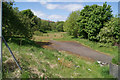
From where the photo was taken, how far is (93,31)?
13.1m

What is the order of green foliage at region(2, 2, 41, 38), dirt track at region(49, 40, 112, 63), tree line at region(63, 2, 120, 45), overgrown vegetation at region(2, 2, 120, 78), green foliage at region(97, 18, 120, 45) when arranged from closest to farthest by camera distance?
overgrown vegetation at region(2, 2, 120, 78)
green foliage at region(2, 2, 41, 38)
dirt track at region(49, 40, 112, 63)
green foliage at region(97, 18, 120, 45)
tree line at region(63, 2, 120, 45)

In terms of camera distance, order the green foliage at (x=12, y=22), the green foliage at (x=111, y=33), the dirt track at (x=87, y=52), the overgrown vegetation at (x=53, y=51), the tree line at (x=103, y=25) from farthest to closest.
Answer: the tree line at (x=103, y=25), the green foliage at (x=111, y=33), the dirt track at (x=87, y=52), the green foliage at (x=12, y=22), the overgrown vegetation at (x=53, y=51)

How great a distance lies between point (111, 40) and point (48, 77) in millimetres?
10176

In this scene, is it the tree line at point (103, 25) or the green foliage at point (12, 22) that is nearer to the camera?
the green foliage at point (12, 22)

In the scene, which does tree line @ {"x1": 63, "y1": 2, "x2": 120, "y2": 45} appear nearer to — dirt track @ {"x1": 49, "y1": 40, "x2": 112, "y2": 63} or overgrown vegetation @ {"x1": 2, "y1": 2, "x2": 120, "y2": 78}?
overgrown vegetation @ {"x1": 2, "y1": 2, "x2": 120, "y2": 78}

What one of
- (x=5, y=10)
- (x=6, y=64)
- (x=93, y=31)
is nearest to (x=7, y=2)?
(x=5, y=10)

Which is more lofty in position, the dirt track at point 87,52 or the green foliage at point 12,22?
the green foliage at point 12,22

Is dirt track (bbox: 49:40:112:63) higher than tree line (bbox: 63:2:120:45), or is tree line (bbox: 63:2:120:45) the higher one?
tree line (bbox: 63:2:120:45)

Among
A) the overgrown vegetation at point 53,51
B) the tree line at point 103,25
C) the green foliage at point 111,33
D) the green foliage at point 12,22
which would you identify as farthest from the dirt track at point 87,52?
the green foliage at point 12,22

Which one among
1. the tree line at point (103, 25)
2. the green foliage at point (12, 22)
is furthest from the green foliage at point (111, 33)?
the green foliage at point (12, 22)

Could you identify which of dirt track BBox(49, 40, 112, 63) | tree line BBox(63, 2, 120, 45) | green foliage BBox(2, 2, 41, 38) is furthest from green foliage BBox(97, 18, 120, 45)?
green foliage BBox(2, 2, 41, 38)

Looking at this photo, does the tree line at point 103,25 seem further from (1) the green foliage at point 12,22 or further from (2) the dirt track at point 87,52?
(1) the green foliage at point 12,22

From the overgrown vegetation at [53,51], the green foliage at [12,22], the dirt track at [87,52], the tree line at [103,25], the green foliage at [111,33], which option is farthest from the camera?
the tree line at [103,25]

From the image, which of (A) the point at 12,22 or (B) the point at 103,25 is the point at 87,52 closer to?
(B) the point at 103,25
